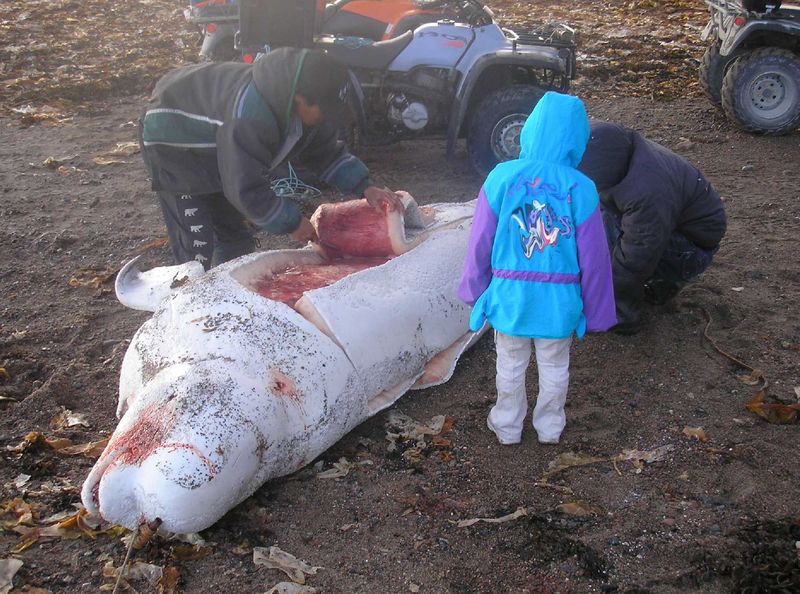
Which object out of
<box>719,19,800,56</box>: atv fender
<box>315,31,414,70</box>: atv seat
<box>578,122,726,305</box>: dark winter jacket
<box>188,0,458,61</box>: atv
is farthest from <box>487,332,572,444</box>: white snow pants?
<box>719,19,800,56</box>: atv fender

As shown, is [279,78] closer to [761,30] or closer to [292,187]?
[292,187]

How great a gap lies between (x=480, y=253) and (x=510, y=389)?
0.67 m

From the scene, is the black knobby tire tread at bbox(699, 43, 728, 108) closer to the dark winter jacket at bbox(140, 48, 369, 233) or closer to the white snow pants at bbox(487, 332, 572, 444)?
the dark winter jacket at bbox(140, 48, 369, 233)

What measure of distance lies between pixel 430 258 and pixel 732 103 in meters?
4.63

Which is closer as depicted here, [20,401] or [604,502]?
[604,502]

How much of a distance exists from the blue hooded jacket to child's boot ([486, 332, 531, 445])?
18 cm

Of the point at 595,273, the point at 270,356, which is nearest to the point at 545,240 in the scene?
the point at 595,273

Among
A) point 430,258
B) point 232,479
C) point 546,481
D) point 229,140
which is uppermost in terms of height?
point 229,140

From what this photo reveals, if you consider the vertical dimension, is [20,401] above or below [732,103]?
below

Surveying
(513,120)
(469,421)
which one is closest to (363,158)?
(513,120)

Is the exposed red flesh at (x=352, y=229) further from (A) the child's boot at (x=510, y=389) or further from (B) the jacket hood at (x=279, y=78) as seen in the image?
(A) the child's boot at (x=510, y=389)

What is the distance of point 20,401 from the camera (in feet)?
13.0

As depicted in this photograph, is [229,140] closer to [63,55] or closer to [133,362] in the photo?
[133,362]

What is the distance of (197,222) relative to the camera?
14.8 ft
